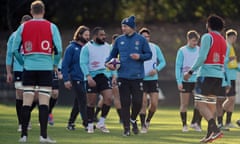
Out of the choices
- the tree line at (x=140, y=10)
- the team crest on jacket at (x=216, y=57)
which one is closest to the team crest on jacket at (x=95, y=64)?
the team crest on jacket at (x=216, y=57)

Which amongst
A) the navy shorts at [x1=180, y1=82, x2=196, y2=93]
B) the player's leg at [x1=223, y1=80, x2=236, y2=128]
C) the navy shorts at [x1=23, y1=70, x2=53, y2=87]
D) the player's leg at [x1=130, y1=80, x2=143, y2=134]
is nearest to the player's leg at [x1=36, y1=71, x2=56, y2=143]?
the navy shorts at [x1=23, y1=70, x2=53, y2=87]

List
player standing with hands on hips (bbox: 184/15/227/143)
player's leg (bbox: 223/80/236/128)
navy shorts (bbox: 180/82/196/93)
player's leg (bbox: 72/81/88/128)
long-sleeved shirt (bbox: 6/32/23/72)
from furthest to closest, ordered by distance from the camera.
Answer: player's leg (bbox: 223/80/236/128), navy shorts (bbox: 180/82/196/93), player's leg (bbox: 72/81/88/128), long-sleeved shirt (bbox: 6/32/23/72), player standing with hands on hips (bbox: 184/15/227/143)

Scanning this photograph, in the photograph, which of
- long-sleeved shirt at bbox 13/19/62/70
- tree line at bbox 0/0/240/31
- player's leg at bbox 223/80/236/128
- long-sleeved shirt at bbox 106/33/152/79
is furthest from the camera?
tree line at bbox 0/0/240/31

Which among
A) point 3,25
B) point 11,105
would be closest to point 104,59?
point 11,105

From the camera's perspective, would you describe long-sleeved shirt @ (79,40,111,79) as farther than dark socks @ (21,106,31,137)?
Yes

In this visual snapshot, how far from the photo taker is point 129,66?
53.5 feet

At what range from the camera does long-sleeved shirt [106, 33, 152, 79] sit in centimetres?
1631

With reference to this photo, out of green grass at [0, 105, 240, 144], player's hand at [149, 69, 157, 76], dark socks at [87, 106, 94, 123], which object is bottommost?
green grass at [0, 105, 240, 144]

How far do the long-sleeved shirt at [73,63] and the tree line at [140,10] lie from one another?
26.9 metres

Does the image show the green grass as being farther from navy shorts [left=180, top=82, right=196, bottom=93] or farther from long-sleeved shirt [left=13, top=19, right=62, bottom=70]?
long-sleeved shirt [left=13, top=19, right=62, bottom=70]

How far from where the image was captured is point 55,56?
14.3m

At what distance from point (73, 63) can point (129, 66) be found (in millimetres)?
2108

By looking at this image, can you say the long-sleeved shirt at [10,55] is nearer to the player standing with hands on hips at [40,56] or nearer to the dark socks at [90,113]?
the player standing with hands on hips at [40,56]

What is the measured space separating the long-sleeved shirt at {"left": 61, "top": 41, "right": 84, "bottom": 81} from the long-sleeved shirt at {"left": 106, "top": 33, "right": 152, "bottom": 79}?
66.3 inches
